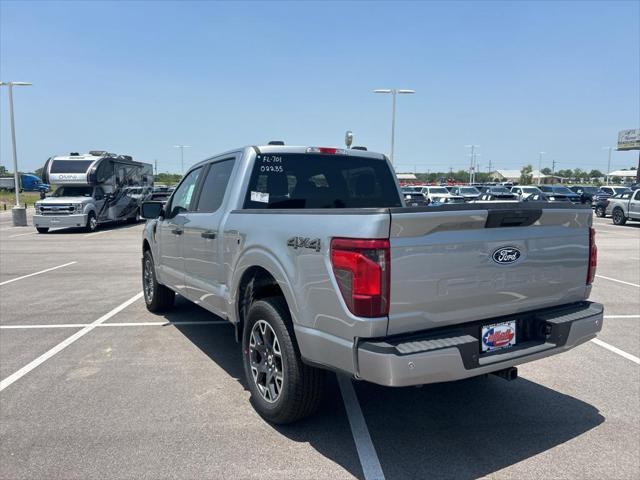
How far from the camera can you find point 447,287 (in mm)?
2854

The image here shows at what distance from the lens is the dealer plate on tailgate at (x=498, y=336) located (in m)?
3.04

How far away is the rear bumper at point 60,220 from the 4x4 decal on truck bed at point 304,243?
59.3 ft

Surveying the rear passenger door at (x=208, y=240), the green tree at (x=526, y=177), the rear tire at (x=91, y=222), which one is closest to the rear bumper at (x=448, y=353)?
the rear passenger door at (x=208, y=240)

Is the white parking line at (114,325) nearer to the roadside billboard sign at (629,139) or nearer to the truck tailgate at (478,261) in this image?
the truck tailgate at (478,261)

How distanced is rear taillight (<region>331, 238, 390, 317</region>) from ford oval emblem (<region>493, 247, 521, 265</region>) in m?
0.79

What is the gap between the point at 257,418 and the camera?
3.68 m

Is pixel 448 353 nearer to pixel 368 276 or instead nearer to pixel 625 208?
pixel 368 276

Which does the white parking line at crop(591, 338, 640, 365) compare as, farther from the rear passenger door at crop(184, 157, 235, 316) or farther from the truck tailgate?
the rear passenger door at crop(184, 157, 235, 316)

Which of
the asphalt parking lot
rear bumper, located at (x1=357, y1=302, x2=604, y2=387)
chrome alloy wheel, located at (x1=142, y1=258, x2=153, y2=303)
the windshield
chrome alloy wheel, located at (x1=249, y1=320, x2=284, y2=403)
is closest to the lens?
rear bumper, located at (x1=357, y1=302, x2=604, y2=387)

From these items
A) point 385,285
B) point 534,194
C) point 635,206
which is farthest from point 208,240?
point 534,194

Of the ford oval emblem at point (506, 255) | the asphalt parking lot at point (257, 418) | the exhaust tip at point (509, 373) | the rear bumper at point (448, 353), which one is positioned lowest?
the asphalt parking lot at point (257, 418)

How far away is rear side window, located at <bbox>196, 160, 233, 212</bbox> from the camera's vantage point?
4.62 m

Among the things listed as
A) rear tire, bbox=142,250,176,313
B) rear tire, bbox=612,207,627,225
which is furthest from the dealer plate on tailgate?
rear tire, bbox=612,207,627,225

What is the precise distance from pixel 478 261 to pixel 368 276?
739mm
